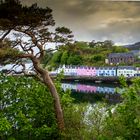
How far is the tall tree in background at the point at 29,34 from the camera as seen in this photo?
2754 mm

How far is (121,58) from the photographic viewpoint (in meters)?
25.8

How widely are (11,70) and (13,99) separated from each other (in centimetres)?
22

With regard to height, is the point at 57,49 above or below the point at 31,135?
above

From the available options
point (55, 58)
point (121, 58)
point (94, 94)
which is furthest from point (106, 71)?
point (55, 58)

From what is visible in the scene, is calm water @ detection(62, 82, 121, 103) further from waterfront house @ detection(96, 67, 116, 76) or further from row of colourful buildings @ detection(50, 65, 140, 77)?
waterfront house @ detection(96, 67, 116, 76)

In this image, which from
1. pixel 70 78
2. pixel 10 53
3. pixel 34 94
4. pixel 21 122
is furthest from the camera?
pixel 70 78

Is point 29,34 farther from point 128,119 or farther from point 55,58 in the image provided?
point 55,58

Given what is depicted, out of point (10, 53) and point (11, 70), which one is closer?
point (10, 53)

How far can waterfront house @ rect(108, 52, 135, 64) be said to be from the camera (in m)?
25.1

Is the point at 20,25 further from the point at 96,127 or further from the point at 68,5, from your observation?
the point at 96,127

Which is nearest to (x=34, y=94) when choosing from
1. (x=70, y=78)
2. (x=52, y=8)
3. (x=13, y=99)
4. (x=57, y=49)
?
(x=13, y=99)

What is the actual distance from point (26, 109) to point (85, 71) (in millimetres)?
22473

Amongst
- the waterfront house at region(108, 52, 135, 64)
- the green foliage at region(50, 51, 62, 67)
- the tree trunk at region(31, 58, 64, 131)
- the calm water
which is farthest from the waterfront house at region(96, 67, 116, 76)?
the tree trunk at region(31, 58, 64, 131)

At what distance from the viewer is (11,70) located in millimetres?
3100
